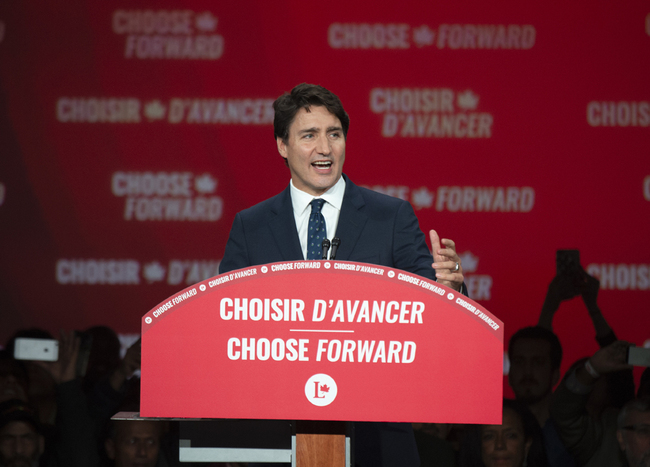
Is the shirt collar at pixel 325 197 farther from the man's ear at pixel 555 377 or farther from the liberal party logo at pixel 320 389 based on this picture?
the man's ear at pixel 555 377

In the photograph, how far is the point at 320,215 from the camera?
1639 mm

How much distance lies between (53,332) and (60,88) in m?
1.23

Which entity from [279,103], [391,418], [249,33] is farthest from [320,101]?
[249,33]

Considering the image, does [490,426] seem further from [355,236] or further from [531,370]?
[355,236]

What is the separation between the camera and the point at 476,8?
3674mm

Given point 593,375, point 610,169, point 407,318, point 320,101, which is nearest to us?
point 407,318

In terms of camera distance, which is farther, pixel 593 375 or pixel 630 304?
pixel 630 304

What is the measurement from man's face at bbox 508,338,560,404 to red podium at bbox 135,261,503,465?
2.22 meters

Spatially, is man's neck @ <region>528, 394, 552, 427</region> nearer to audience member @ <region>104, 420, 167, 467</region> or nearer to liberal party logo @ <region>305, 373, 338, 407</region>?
audience member @ <region>104, 420, 167, 467</region>

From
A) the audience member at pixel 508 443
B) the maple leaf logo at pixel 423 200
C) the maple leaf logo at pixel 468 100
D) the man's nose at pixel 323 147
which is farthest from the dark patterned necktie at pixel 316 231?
the maple leaf logo at pixel 468 100

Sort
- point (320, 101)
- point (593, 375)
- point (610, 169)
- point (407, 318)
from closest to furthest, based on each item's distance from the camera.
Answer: point (407, 318)
point (320, 101)
point (593, 375)
point (610, 169)

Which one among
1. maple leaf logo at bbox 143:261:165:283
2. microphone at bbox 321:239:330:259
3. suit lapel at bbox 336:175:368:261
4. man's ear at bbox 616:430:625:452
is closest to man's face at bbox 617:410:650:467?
man's ear at bbox 616:430:625:452

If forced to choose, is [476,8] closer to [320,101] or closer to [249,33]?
[249,33]

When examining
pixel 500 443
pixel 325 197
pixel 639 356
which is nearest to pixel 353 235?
pixel 325 197
